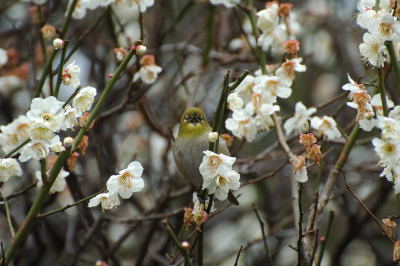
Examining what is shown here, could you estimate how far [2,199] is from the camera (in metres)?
2.79

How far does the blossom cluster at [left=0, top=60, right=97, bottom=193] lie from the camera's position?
95.0 inches

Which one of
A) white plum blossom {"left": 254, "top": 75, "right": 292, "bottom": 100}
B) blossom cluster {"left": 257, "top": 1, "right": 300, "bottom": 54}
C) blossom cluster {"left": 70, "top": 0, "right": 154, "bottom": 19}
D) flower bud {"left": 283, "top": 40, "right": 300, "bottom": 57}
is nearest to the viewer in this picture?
flower bud {"left": 283, "top": 40, "right": 300, "bottom": 57}

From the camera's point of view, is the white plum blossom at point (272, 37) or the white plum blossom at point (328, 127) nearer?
the white plum blossom at point (328, 127)

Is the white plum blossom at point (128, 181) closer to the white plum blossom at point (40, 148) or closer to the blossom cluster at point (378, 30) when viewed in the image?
the white plum blossom at point (40, 148)

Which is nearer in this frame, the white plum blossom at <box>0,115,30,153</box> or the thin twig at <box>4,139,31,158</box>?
the thin twig at <box>4,139,31,158</box>

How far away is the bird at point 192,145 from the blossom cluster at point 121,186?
981mm

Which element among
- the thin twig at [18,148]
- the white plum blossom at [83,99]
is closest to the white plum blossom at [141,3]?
the white plum blossom at [83,99]

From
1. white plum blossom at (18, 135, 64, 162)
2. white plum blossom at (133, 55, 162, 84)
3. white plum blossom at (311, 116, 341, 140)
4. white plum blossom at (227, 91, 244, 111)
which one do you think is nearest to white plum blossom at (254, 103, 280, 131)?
white plum blossom at (227, 91, 244, 111)

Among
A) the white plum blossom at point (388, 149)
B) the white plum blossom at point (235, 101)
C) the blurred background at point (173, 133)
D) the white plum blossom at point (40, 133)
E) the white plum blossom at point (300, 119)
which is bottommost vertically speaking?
the blurred background at point (173, 133)

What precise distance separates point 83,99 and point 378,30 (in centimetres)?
132

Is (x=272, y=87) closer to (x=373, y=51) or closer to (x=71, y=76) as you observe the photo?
(x=373, y=51)

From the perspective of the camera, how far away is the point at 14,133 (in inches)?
112

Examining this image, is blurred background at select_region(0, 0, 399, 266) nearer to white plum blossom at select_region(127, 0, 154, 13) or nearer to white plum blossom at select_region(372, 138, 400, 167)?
white plum blossom at select_region(127, 0, 154, 13)

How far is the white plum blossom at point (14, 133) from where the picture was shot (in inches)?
109
